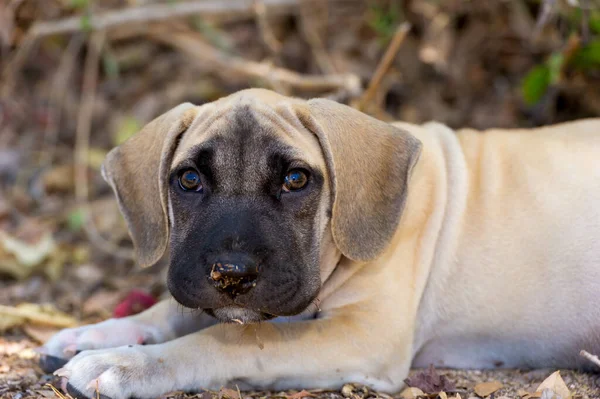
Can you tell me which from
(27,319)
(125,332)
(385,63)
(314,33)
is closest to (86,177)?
(314,33)

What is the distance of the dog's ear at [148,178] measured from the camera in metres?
4.46

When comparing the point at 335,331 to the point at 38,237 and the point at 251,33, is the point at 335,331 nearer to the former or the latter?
the point at 38,237

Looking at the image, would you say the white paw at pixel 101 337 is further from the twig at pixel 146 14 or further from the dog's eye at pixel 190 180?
the twig at pixel 146 14

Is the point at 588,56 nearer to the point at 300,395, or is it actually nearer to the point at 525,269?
→ the point at 525,269

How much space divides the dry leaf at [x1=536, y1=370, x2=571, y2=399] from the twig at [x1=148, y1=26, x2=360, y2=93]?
3.72m

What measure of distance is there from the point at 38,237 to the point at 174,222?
358 cm

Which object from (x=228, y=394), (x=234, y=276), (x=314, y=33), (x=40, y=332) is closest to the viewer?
(x=234, y=276)

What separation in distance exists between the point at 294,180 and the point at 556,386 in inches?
67.4

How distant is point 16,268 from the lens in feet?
21.9

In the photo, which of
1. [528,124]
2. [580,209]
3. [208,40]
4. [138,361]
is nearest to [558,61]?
[528,124]

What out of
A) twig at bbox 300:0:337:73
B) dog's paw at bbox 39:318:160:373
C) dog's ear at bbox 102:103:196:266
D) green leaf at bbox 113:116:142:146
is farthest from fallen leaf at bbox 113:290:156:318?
twig at bbox 300:0:337:73

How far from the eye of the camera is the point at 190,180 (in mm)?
4230

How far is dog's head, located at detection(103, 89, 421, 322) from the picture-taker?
3816 millimetres

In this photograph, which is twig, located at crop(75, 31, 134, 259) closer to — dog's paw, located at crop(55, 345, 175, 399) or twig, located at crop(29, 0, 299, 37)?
twig, located at crop(29, 0, 299, 37)
